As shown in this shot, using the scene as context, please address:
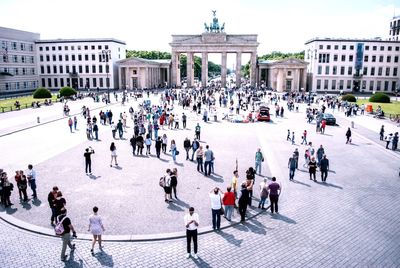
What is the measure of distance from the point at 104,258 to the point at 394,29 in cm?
13096

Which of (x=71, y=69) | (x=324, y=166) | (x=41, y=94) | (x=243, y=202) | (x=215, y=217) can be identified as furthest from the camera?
(x=71, y=69)

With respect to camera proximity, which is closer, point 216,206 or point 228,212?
point 216,206

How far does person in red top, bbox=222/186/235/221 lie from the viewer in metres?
12.3

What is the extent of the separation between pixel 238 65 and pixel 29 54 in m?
52.9

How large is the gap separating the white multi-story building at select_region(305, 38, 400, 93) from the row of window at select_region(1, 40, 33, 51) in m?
69.4

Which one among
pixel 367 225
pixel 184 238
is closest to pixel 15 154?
pixel 184 238

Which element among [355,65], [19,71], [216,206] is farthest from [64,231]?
[355,65]

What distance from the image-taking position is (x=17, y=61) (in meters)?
79.8

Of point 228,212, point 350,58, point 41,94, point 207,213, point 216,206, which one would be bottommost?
point 207,213

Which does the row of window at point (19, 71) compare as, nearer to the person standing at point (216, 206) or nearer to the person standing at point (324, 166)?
the person standing at point (324, 166)

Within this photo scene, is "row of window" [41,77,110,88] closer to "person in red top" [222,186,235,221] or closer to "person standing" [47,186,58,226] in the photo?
"person standing" [47,186,58,226]

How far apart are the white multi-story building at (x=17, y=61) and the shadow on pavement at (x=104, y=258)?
73713 mm

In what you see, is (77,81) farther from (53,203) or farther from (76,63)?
(53,203)

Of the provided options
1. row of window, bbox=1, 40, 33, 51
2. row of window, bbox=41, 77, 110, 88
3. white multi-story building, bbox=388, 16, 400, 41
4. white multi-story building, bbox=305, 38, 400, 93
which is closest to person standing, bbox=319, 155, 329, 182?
white multi-story building, bbox=305, 38, 400, 93
